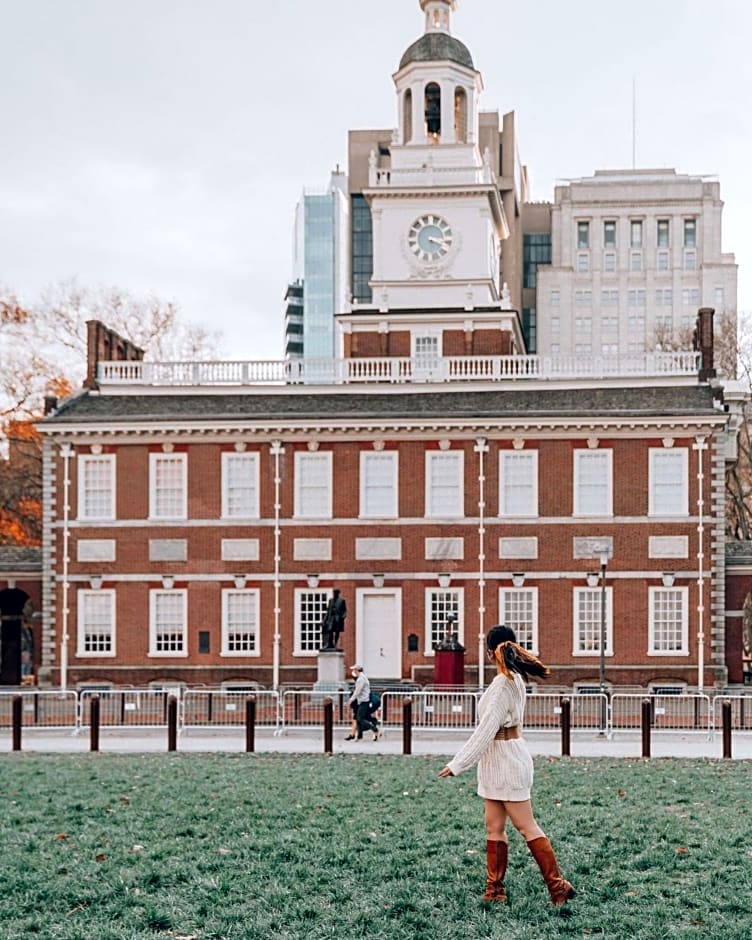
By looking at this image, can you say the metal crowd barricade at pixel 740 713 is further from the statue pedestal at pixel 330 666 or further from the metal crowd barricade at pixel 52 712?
the metal crowd barricade at pixel 52 712

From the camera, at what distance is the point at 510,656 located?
11430 millimetres

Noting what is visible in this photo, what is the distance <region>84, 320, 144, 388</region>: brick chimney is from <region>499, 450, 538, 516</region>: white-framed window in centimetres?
1303

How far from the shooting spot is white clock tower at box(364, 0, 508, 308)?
5062cm

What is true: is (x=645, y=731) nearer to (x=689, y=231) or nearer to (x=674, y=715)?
(x=674, y=715)

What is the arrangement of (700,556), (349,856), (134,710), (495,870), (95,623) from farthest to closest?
(95,623), (700,556), (134,710), (349,856), (495,870)

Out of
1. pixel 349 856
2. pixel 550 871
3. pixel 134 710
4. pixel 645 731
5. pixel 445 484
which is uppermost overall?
pixel 445 484

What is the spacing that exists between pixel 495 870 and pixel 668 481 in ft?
97.8

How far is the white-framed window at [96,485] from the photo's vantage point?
138 feet

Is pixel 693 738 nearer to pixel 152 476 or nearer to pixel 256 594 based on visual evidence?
pixel 256 594

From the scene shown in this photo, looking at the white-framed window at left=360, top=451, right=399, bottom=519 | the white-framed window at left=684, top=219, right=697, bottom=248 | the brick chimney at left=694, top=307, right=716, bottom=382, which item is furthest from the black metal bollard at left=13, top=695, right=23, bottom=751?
the white-framed window at left=684, top=219, right=697, bottom=248

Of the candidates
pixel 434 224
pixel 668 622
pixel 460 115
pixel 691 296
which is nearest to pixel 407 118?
pixel 460 115

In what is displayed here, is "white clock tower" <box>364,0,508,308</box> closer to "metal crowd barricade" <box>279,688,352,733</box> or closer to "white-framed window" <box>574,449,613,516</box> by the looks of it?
"white-framed window" <box>574,449,613,516</box>

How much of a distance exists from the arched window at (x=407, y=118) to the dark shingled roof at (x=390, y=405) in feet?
43.7

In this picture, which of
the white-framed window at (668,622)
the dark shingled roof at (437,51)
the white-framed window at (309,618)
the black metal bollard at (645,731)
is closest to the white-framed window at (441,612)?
the white-framed window at (309,618)
